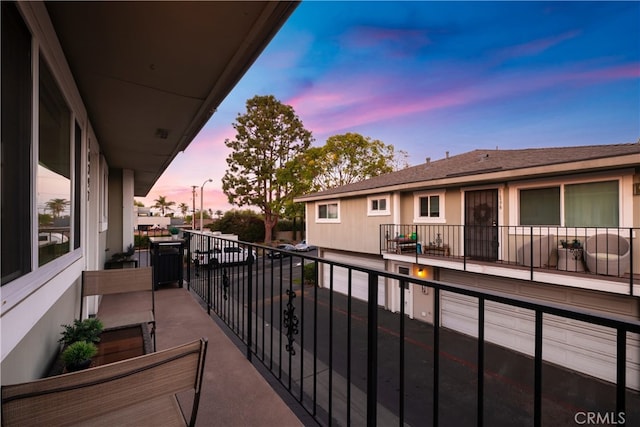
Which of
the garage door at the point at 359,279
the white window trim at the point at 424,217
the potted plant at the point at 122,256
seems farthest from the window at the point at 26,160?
the garage door at the point at 359,279

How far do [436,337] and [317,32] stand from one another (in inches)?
426

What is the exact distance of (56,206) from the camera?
178 cm

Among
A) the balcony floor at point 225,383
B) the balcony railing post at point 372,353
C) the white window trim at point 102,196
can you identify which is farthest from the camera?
the white window trim at point 102,196

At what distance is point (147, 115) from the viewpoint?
2.95 meters

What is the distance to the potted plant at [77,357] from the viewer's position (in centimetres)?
157

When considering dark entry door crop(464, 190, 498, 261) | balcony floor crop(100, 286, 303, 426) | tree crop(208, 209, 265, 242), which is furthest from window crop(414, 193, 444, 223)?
tree crop(208, 209, 265, 242)

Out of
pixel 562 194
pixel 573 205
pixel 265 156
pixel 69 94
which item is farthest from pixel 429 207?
pixel 265 156

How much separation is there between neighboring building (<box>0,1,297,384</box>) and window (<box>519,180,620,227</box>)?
8.24 meters

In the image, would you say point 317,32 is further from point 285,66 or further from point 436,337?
point 436,337

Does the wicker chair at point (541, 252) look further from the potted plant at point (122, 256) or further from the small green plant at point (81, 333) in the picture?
the potted plant at point (122, 256)

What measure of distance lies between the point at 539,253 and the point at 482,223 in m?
1.80

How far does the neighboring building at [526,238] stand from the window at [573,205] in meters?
0.02

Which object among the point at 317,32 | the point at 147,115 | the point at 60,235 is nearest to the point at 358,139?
the point at 317,32

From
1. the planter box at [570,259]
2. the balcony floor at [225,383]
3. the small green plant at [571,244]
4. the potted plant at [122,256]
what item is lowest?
the balcony floor at [225,383]
